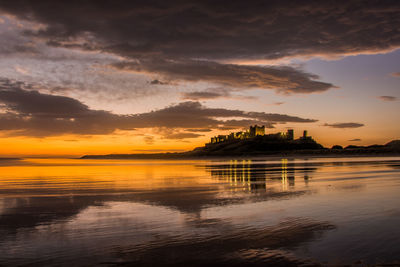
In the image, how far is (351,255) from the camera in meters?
8.18

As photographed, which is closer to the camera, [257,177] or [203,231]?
[203,231]

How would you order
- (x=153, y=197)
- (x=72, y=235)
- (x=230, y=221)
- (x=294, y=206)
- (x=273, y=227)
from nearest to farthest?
(x=72, y=235), (x=273, y=227), (x=230, y=221), (x=294, y=206), (x=153, y=197)

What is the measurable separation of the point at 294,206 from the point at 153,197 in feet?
26.6

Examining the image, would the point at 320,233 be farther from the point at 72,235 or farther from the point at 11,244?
the point at 11,244

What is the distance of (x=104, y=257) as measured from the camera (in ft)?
26.6

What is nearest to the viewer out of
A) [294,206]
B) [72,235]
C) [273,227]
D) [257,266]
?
[257,266]

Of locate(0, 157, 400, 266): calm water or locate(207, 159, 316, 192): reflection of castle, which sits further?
locate(207, 159, 316, 192): reflection of castle

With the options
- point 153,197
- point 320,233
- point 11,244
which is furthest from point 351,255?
point 153,197

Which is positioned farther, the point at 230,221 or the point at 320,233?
the point at 230,221

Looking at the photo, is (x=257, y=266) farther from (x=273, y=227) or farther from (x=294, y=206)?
(x=294, y=206)

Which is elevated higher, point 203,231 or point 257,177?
point 203,231

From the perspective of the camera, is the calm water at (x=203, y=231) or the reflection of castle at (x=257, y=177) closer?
the calm water at (x=203, y=231)

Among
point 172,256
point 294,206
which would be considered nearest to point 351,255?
point 172,256

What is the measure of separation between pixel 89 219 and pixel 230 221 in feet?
18.3
